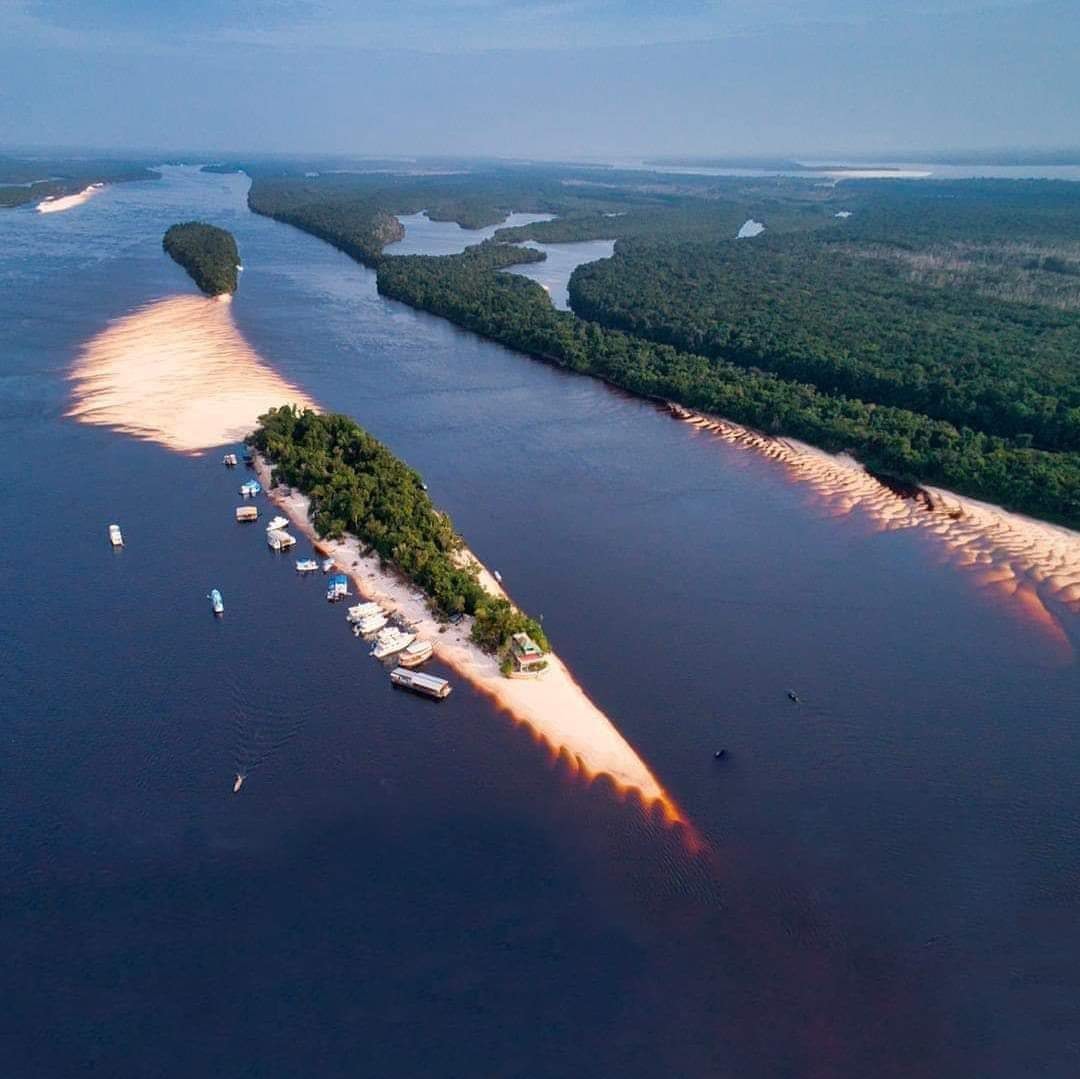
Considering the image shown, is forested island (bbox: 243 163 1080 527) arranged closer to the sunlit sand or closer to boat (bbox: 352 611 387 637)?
boat (bbox: 352 611 387 637)

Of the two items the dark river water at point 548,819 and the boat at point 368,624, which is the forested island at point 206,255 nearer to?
the dark river water at point 548,819

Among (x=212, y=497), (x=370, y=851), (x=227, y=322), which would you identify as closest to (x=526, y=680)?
(x=370, y=851)

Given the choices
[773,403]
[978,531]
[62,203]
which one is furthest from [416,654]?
[62,203]

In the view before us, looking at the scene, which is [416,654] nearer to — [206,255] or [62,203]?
[206,255]

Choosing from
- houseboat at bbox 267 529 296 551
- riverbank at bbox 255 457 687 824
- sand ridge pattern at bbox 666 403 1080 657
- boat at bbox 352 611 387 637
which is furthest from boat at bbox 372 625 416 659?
sand ridge pattern at bbox 666 403 1080 657

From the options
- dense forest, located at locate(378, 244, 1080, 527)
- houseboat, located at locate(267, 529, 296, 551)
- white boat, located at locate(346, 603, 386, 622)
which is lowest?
white boat, located at locate(346, 603, 386, 622)
